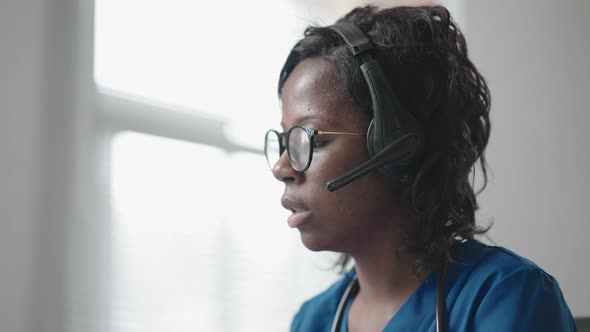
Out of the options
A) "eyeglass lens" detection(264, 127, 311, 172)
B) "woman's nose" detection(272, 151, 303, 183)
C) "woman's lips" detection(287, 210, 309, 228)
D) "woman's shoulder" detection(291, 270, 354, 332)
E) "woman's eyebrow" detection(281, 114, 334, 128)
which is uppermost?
"woman's eyebrow" detection(281, 114, 334, 128)

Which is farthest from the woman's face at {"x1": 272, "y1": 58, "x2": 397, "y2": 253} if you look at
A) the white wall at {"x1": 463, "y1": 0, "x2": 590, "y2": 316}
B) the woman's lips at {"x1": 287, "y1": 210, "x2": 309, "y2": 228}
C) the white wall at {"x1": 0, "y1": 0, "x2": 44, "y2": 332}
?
the white wall at {"x1": 463, "y1": 0, "x2": 590, "y2": 316}

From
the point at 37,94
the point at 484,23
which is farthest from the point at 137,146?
the point at 484,23

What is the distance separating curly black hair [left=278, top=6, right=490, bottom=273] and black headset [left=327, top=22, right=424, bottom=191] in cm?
5

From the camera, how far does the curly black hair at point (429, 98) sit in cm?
102

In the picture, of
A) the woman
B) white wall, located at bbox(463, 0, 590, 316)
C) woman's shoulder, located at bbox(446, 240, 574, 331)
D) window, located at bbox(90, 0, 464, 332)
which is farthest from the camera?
white wall, located at bbox(463, 0, 590, 316)

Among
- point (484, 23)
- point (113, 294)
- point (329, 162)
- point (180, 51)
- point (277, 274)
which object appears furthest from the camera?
point (484, 23)

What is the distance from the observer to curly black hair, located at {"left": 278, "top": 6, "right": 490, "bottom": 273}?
102 centimetres

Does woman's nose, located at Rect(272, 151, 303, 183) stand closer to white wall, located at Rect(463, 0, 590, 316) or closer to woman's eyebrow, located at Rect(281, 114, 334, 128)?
woman's eyebrow, located at Rect(281, 114, 334, 128)

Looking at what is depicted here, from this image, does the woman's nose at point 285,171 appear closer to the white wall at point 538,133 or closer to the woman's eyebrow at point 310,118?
the woman's eyebrow at point 310,118

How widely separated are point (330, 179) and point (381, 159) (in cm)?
10

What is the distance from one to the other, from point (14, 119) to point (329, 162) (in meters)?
0.60

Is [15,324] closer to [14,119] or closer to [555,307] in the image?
[14,119]

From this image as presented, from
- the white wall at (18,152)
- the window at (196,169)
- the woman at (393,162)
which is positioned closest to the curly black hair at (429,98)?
the woman at (393,162)

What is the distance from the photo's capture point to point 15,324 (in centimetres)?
101
